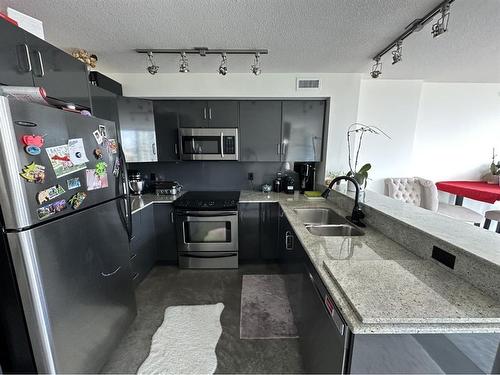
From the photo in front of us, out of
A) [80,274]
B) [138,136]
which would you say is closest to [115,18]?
[138,136]

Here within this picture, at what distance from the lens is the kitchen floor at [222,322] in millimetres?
1428

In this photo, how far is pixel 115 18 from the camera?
4.77ft

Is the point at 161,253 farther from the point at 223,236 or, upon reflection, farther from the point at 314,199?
the point at 314,199

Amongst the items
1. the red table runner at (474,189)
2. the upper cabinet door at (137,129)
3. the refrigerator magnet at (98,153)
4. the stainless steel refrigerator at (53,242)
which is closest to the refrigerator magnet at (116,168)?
the stainless steel refrigerator at (53,242)

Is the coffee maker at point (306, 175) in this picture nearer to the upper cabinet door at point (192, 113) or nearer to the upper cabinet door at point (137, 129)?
the upper cabinet door at point (192, 113)

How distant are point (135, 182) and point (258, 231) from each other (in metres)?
1.81

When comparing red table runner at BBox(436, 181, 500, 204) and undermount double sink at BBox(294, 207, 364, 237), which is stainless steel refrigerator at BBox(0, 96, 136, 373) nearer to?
undermount double sink at BBox(294, 207, 364, 237)

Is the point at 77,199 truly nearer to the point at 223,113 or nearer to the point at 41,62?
the point at 41,62

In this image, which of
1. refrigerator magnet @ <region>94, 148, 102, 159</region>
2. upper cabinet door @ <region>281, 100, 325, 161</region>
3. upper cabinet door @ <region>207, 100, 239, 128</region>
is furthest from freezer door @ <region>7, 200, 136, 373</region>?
upper cabinet door @ <region>281, 100, 325, 161</region>

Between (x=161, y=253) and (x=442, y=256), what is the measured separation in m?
2.73

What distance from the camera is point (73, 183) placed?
1093mm

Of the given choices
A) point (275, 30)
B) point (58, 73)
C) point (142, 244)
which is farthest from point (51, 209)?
point (275, 30)

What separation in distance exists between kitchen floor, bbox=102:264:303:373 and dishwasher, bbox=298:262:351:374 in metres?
0.24

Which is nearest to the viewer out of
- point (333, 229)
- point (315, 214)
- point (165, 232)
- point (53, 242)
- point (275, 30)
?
point (53, 242)
